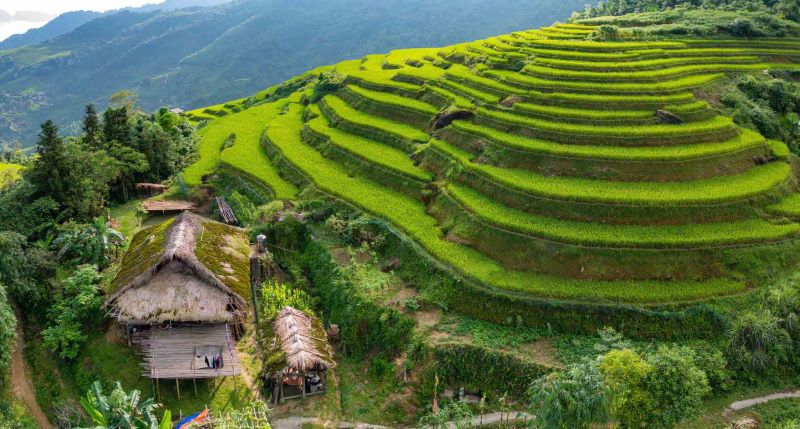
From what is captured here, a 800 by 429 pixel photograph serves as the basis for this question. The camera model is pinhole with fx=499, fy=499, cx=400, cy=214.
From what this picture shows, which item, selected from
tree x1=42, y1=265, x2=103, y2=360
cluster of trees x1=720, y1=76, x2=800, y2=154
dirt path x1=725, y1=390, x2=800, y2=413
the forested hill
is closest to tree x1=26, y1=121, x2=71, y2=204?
tree x1=42, y1=265, x2=103, y2=360

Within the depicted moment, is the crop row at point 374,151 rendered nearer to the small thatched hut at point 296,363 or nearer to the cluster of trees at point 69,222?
the small thatched hut at point 296,363

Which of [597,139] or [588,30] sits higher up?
[588,30]

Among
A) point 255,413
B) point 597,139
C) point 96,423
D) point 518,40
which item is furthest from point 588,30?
point 96,423

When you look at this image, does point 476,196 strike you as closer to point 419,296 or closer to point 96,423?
point 419,296

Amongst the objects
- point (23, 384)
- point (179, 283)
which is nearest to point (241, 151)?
point (179, 283)

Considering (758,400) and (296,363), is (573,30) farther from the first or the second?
(296,363)

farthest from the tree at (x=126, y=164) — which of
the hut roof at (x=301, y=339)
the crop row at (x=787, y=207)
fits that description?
the crop row at (x=787, y=207)
